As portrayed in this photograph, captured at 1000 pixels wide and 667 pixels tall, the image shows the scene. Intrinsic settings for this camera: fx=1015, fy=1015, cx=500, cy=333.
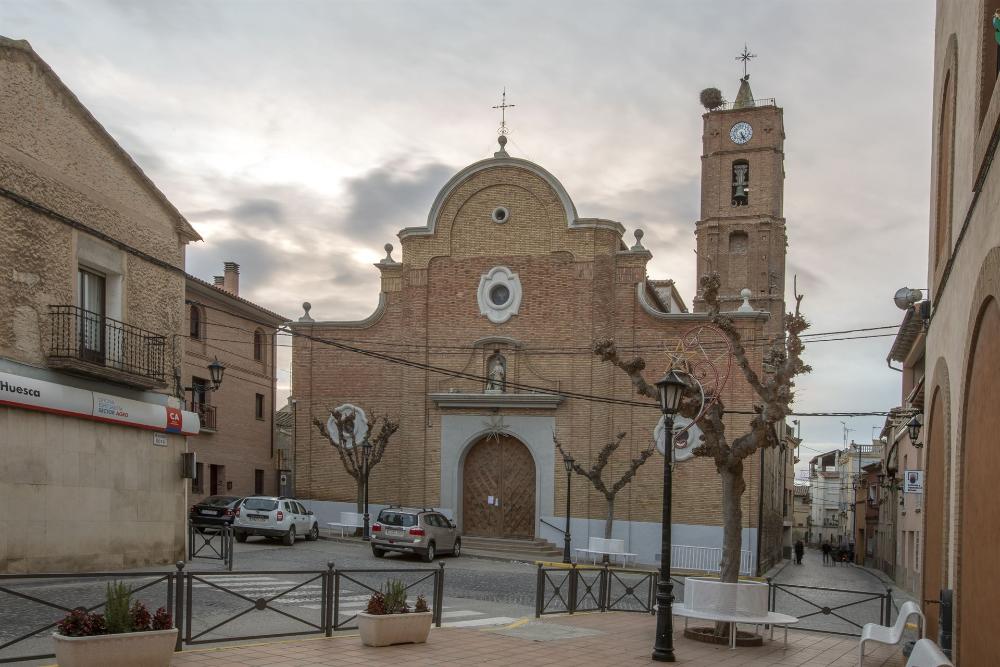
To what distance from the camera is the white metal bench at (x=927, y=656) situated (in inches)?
277

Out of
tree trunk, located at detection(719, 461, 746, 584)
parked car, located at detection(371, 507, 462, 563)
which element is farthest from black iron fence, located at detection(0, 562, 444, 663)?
parked car, located at detection(371, 507, 462, 563)

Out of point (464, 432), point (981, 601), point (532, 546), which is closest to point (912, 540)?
point (532, 546)

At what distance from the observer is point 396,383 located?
36.0 metres

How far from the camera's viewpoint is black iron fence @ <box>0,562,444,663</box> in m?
10.4

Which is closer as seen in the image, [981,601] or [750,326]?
[981,601]

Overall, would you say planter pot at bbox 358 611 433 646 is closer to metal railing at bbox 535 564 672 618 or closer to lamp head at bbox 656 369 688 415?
metal railing at bbox 535 564 672 618

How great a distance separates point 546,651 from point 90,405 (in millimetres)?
10815

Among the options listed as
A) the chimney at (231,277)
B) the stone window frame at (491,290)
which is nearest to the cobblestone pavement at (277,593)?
the stone window frame at (491,290)

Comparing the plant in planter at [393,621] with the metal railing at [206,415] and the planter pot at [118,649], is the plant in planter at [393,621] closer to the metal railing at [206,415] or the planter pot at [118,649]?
the planter pot at [118,649]

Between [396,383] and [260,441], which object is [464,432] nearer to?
[396,383]

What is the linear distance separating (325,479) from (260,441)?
266 inches

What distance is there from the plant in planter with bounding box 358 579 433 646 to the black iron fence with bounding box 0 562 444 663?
290mm

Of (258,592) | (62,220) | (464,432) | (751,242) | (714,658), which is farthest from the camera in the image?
(751,242)

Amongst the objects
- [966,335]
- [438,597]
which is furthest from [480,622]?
[966,335]
